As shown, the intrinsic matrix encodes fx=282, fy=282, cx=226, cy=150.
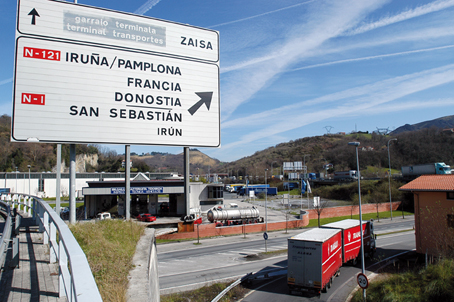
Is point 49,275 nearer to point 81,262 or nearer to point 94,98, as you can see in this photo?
point 81,262

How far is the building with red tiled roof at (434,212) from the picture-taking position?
66.9 ft

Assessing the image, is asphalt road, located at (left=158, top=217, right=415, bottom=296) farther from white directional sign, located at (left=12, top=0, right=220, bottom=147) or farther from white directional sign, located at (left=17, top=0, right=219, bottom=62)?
white directional sign, located at (left=17, top=0, right=219, bottom=62)

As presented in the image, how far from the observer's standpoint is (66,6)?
8.88 meters

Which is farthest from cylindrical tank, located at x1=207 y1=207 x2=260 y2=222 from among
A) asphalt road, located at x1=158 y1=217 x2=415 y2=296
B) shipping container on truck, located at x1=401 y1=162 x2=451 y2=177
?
shipping container on truck, located at x1=401 y1=162 x2=451 y2=177

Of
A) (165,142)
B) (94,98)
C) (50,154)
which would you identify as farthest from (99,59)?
(50,154)

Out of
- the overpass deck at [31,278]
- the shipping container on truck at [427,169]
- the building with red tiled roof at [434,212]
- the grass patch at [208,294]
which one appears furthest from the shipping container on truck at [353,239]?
the shipping container on truck at [427,169]

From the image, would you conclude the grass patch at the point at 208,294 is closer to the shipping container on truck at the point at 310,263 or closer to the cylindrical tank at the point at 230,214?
the shipping container on truck at the point at 310,263

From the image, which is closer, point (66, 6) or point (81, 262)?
point (81, 262)

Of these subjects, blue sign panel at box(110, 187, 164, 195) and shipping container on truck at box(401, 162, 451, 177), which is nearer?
blue sign panel at box(110, 187, 164, 195)

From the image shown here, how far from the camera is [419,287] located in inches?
587

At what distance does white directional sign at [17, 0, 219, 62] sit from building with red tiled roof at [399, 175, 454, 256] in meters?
20.4

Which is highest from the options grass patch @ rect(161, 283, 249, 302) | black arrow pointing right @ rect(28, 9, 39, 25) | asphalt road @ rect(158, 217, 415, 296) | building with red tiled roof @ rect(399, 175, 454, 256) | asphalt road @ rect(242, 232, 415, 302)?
black arrow pointing right @ rect(28, 9, 39, 25)

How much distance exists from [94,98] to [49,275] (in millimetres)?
5765

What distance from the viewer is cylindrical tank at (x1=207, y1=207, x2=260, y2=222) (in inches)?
1566
